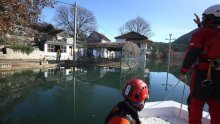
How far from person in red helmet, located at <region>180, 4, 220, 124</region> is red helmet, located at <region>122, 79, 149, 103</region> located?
0.77 m

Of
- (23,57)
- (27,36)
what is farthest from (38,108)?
(27,36)

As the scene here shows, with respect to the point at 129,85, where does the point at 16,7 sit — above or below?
above

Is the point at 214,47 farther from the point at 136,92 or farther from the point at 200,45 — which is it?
the point at 136,92

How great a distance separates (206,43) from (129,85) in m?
0.97

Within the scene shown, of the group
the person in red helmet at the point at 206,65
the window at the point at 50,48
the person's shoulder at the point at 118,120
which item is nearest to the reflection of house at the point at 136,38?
the window at the point at 50,48

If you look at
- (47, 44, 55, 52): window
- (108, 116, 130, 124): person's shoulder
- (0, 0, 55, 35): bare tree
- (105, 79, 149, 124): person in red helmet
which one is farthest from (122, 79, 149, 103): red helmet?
(47, 44, 55, 52): window

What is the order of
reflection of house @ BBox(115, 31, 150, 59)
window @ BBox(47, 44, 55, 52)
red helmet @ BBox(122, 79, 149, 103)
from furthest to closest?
reflection of house @ BBox(115, 31, 150, 59) → window @ BBox(47, 44, 55, 52) → red helmet @ BBox(122, 79, 149, 103)

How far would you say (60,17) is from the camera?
4572 cm

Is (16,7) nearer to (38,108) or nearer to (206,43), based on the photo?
(38,108)

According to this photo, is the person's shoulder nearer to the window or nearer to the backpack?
the backpack

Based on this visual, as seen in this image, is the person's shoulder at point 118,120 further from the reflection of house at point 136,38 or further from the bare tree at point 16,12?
the reflection of house at point 136,38

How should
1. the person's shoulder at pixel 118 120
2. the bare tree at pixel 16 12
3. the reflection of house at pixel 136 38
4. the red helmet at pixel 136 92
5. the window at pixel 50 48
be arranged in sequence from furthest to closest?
1. the reflection of house at pixel 136 38
2. the window at pixel 50 48
3. the bare tree at pixel 16 12
4. the red helmet at pixel 136 92
5. the person's shoulder at pixel 118 120

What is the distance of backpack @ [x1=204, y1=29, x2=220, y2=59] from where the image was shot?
2.20 meters

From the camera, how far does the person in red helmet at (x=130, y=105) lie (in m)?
1.61
